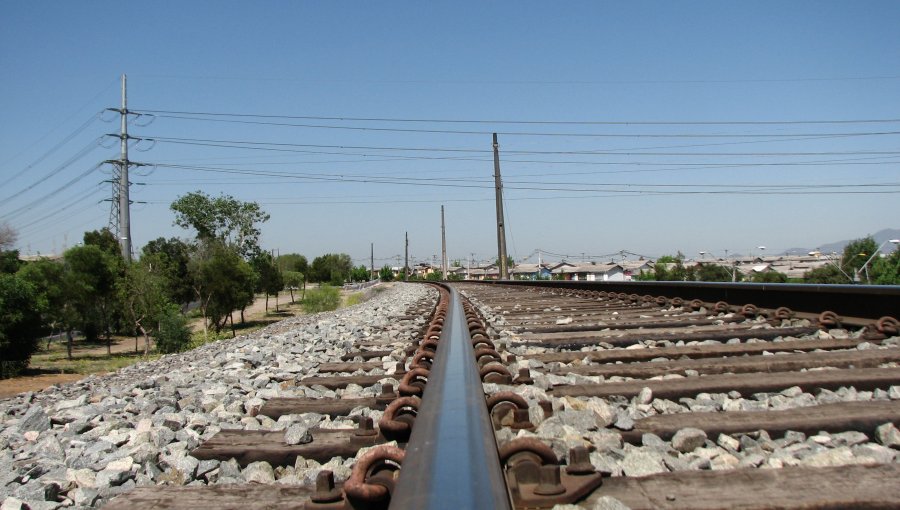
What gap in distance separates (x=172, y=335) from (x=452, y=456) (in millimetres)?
33277

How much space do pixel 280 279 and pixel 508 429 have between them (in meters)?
68.7

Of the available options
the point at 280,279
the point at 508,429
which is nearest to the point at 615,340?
the point at 508,429

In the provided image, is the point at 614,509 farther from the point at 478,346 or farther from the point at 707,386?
the point at 478,346

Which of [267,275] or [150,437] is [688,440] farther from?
[267,275]

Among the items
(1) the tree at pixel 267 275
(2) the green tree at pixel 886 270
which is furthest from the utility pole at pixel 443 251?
(2) the green tree at pixel 886 270

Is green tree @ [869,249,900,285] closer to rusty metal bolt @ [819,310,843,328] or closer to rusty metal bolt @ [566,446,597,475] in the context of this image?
rusty metal bolt @ [819,310,843,328]

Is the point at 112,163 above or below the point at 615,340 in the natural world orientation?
above

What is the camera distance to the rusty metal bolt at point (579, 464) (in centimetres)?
154

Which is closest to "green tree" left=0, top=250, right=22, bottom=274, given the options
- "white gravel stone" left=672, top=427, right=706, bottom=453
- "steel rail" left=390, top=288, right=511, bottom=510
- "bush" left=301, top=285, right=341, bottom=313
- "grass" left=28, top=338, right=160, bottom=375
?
"grass" left=28, top=338, right=160, bottom=375

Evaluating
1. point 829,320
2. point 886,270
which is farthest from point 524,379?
point 886,270

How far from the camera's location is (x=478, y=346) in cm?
374

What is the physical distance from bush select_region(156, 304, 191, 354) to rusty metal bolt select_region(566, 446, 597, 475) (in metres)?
32.7

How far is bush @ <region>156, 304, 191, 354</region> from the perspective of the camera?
31.6 metres

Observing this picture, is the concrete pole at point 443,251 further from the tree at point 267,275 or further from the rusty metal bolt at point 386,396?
the rusty metal bolt at point 386,396
